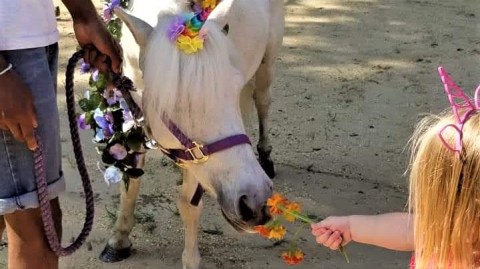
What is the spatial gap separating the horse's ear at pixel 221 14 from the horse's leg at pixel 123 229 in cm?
103

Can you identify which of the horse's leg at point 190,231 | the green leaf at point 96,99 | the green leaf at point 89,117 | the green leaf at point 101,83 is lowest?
the horse's leg at point 190,231

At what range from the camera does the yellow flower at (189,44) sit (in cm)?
232

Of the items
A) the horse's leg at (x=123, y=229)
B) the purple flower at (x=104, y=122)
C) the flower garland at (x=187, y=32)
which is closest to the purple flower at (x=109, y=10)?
the purple flower at (x=104, y=122)

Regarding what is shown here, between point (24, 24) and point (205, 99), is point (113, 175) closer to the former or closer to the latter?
point (205, 99)

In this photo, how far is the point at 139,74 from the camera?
8.68 ft

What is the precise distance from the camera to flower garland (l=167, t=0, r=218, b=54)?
2321 mm

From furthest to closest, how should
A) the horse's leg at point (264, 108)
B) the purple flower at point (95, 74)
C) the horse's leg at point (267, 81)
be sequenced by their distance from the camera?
the horse's leg at point (264, 108), the horse's leg at point (267, 81), the purple flower at point (95, 74)

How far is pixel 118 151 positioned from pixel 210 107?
0.66 meters

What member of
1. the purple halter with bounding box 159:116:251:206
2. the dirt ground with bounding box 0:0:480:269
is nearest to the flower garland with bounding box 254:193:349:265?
the purple halter with bounding box 159:116:251:206

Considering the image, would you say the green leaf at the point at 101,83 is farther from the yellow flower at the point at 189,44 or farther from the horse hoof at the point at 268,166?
the horse hoof at the point at 268,166

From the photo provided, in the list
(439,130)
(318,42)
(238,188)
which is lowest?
(318,42)

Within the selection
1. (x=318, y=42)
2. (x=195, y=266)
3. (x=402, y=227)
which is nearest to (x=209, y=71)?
(x=402, y=227)

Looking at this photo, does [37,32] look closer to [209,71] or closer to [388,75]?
[209,71]

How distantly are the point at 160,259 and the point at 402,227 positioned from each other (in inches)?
59.4
